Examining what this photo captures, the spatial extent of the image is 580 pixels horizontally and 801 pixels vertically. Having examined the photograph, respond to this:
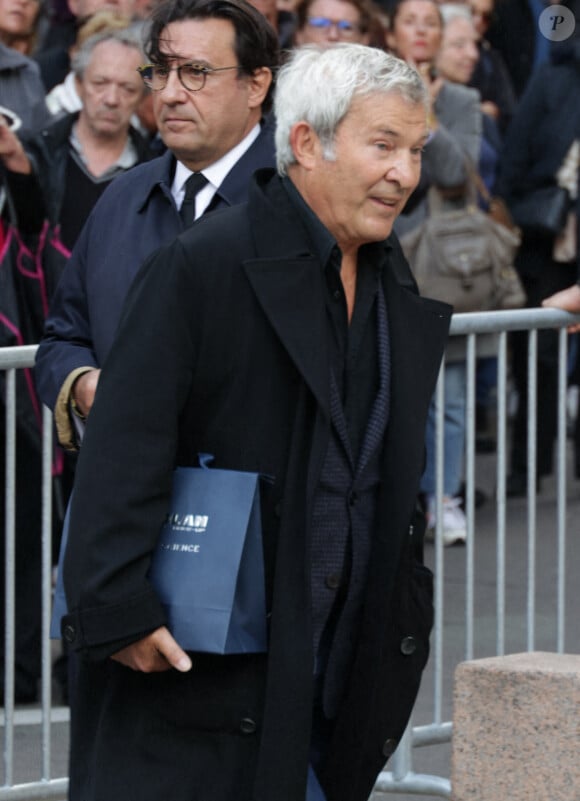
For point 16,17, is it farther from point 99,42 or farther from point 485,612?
point 485,612

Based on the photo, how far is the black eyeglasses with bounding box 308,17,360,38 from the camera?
7727mm

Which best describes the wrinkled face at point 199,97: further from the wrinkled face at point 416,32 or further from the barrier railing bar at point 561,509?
the wrinkled face at point 416,32

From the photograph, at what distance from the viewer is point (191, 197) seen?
3.95 m

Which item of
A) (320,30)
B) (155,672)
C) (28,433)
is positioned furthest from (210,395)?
(320,30)

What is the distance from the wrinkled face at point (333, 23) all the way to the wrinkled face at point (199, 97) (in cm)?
384

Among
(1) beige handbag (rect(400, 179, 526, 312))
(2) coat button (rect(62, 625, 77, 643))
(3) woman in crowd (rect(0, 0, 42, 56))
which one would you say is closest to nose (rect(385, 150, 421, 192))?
(2) coat button (rect(62, 625, 77, 643))

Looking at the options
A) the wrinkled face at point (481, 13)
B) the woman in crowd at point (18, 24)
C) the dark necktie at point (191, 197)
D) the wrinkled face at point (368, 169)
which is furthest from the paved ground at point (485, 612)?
the wrinkled face at point (481, 13)

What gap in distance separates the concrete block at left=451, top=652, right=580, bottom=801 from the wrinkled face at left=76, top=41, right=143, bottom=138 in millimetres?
3650

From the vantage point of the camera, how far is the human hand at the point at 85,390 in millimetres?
3705

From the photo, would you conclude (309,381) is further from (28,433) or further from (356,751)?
(28,433)

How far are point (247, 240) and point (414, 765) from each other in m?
2.43

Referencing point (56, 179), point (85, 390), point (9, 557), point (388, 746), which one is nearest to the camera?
point (388, 746)

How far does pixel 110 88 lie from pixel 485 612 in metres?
2.22

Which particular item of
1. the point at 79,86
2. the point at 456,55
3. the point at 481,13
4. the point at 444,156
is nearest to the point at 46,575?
the point at 79,86
